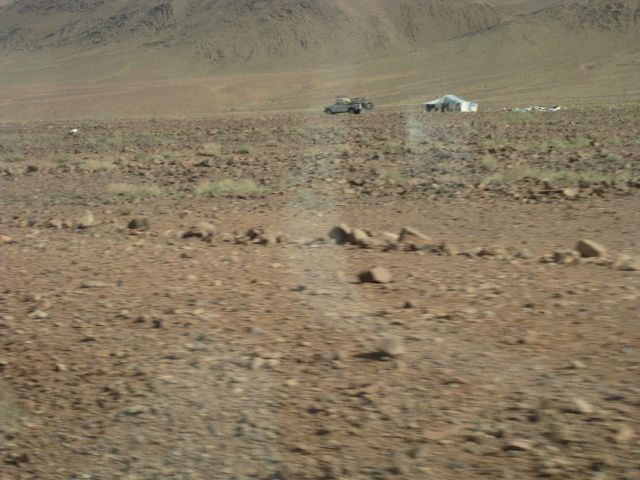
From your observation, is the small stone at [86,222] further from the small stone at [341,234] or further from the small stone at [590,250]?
the small stone at [590,250]

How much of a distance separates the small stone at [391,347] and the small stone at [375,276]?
178 centimetres

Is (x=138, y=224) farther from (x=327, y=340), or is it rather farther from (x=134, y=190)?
(x=327, y=340)

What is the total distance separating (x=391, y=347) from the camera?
5.40 m

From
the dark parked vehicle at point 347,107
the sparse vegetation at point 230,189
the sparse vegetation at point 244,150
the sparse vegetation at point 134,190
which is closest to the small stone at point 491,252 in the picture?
the sparse vegetation at point 230,189

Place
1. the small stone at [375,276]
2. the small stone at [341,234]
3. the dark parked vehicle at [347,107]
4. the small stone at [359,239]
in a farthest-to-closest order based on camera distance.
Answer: the dark parked vehicle at [347,107] < the small stone at [341,234] < the small stone at [359,239] < the small stone at [375,276]

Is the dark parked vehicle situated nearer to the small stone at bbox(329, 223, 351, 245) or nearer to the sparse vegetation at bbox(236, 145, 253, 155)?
the sparse vegetation at bbox(236, 145, 253, 155)

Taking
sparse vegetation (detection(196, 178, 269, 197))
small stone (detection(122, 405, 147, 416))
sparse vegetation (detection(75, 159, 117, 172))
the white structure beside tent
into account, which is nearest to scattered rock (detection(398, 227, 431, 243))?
small stone (detection(122, 405, 147, 416))

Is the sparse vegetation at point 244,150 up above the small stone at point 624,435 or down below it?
above

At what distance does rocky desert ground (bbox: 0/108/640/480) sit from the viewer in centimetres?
429

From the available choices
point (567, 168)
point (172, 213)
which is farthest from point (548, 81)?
point (172, 213)

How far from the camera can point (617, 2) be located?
111 m

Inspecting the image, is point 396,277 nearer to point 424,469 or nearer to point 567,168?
point 424,469

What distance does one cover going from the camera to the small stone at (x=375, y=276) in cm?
733

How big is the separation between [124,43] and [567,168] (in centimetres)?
12711
